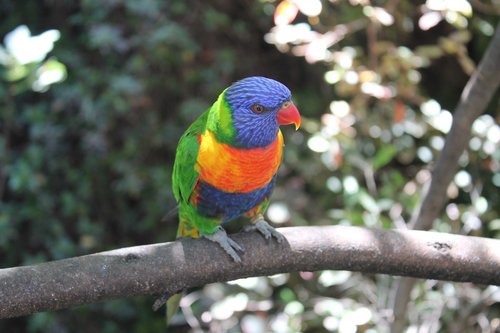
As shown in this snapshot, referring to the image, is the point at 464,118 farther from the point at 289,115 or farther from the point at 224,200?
the point at 224,200

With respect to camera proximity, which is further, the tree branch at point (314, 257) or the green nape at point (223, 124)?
the green nape at point (223, 124)

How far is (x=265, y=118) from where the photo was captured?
5.91 ft

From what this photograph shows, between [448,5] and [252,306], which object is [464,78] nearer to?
[448,5]

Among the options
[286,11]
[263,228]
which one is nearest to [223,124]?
[263,228]

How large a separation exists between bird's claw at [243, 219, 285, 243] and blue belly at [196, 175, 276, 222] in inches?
2.9

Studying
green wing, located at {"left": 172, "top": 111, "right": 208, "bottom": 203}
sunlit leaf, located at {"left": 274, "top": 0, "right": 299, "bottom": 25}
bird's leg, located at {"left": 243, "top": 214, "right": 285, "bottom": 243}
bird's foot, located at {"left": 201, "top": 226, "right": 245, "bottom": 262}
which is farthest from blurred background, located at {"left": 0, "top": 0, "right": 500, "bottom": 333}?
bird's foot, located at {"left": 201, "top": 226, "right": 245, "bottom": 262}

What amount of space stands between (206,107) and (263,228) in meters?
1.48

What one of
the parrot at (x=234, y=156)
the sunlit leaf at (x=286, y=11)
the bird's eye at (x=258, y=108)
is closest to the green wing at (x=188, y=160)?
the parrot at (x=234, y=156)

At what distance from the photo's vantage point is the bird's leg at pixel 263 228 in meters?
1.68

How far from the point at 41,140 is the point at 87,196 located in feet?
1.25

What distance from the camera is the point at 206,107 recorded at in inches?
126

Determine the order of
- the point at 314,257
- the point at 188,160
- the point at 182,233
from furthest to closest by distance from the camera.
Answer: the point at 182,233
the point at 188,160
the point at 314,257

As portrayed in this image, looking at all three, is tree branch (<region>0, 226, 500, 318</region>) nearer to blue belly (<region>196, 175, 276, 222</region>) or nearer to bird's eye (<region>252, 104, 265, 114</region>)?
blue belly (<region>196, 175, 276, 222</region>)

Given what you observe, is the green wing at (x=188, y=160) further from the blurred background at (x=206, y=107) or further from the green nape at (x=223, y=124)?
the blurred background at (x=206, y=107)
